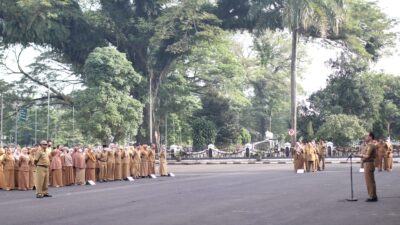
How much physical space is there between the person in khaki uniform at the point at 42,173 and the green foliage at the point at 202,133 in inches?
1713

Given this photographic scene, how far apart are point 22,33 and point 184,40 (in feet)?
40.7

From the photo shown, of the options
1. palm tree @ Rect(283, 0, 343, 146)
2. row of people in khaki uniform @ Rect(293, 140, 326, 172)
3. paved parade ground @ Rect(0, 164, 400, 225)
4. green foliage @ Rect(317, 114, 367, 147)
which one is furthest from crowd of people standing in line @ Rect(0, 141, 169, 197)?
green foliage @ Rect(317, 114, 367, 147)

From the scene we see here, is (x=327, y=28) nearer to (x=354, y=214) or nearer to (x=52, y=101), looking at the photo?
(x=52, y=101)

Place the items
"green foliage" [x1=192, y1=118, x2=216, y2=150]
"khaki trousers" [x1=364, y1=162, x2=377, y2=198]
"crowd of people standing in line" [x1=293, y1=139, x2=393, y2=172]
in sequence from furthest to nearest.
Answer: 1. "green foliage" [x1=192, y1=118, x2=216, y2=150]
2. "crowd of people standing in line" [x1=293, y1=139, x2=393, y2=172]
3. "khaki trousers" [x1=364, y1=162, x2=377, y2=198]

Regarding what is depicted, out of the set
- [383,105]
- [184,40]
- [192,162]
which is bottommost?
[192,162]

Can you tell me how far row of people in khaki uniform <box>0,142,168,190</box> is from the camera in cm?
2391

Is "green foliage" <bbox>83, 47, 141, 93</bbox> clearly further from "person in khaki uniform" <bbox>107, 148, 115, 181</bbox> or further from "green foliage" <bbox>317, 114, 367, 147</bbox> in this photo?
"green foliage" <bbox>317, 114, 367, 147</bbox>

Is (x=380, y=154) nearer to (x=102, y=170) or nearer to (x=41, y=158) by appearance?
(x=102, y=170)

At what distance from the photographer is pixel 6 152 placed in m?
24.4

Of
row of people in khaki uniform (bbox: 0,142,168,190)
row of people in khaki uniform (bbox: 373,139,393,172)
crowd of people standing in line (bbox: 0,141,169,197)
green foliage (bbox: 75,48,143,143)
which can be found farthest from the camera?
green foliage (bbox: 75,48,143,143)

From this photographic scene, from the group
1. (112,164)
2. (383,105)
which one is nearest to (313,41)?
(383,105)

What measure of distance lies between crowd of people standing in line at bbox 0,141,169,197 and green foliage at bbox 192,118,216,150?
31740 millimetres

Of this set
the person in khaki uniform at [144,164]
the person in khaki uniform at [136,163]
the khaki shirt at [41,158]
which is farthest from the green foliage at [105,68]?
the khaki shirt at [41,158]

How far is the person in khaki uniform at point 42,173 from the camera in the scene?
19094 millimetres
